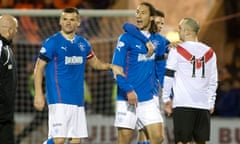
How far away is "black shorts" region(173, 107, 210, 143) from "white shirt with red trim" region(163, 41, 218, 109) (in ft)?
0.21

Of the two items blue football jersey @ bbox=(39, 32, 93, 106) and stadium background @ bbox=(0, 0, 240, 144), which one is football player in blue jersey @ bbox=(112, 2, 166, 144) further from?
stadium background @ bbox=(0, 0, 240, 144)

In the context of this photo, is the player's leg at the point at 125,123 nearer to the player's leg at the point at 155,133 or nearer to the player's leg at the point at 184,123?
the player's leg at the point at 155,133

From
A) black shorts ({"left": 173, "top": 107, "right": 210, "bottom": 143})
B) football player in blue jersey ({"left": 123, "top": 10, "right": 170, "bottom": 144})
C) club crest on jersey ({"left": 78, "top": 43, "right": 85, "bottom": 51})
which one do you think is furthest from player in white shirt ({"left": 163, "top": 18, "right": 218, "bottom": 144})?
club crest on jersey ({"left": 78, "top": 43, "right": 85, "bottom": 51})

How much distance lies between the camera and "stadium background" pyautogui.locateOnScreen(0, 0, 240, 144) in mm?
14766

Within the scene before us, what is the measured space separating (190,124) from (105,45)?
244 inches

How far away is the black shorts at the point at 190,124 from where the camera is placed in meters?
10.0

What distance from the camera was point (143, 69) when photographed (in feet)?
33.9

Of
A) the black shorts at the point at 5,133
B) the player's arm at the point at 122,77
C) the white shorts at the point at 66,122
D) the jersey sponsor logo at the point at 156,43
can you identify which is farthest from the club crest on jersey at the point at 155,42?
the black shorts at the point at 5,133

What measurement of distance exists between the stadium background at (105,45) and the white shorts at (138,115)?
127 inches

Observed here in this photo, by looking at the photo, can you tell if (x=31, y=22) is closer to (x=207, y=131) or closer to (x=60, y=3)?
(x=60, y=3)

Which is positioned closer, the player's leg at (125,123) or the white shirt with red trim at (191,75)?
the white shirt with red trim at (191,75)

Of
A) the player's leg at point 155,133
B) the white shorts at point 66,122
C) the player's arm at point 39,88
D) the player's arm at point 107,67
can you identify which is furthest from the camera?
the player's leg at point 155,133

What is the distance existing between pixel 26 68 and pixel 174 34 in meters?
4.34

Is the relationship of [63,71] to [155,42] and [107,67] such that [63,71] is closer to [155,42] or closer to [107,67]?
[107,67]
